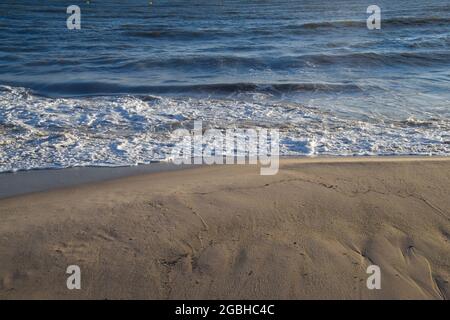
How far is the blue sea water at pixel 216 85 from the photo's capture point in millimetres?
5930

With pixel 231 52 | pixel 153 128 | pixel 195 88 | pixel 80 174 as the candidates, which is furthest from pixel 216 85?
pixel 80 174

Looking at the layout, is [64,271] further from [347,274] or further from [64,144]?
[64,144]

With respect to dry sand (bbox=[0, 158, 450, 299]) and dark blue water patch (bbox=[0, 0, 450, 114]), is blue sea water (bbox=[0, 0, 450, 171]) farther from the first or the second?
dry sand (bbox=[0, 158, 450, 299])

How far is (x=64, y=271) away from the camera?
3.10 metres

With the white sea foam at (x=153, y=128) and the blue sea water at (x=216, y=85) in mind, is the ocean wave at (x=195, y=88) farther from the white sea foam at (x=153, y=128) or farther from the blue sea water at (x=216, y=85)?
the white sea foam at (x=153, y=128)

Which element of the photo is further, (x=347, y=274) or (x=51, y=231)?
(x=51, y=231)

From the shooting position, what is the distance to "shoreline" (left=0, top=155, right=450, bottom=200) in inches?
181

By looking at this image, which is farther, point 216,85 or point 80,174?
point 216,85

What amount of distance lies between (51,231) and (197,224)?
1110mm

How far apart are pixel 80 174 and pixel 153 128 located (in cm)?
181

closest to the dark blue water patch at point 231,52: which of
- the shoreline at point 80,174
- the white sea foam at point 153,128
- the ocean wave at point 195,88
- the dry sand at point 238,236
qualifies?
the ocean wave at point 195,88

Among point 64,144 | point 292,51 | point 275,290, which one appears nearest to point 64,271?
point 275,290

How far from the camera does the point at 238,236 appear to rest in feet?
11.5

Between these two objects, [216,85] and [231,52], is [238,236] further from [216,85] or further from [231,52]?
[231,52]
